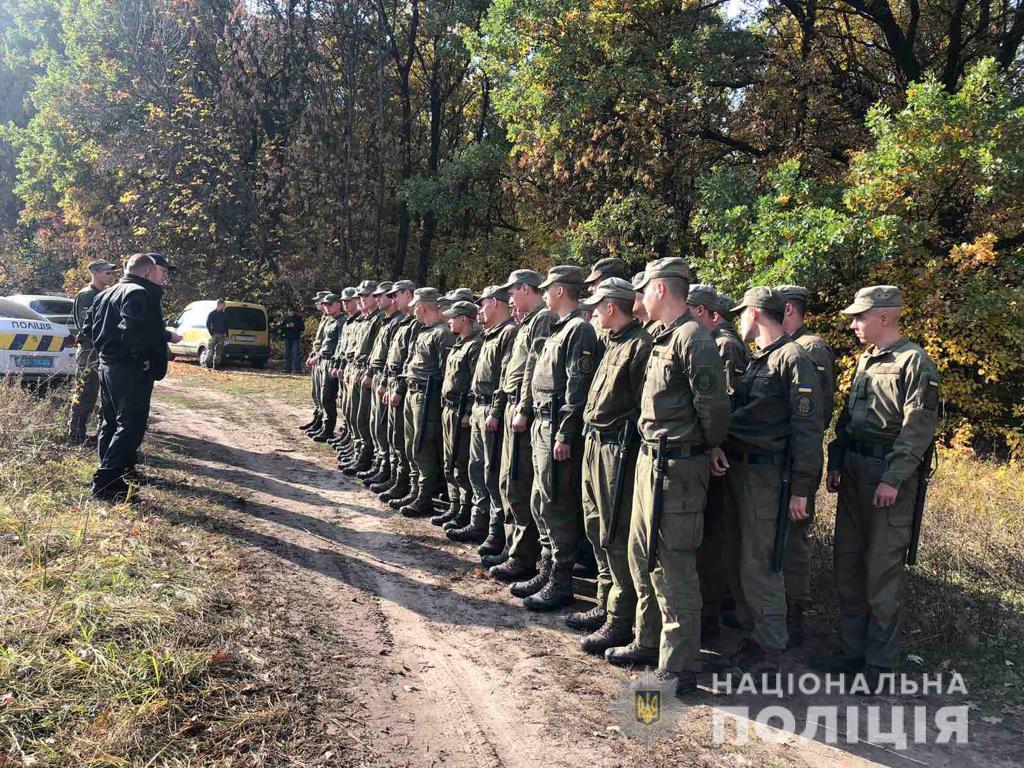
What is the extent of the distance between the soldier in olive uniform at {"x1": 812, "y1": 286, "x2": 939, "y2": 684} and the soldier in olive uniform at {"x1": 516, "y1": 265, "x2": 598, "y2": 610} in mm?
1548

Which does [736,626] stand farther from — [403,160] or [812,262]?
[403,160]

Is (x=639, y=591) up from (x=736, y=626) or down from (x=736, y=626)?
up

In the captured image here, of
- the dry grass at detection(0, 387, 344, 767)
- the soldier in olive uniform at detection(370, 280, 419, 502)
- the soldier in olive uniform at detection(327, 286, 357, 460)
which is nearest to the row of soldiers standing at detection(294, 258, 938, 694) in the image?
the dry grass at detection(0, 387, 344, 767)

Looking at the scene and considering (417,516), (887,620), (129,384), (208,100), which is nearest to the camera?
(887,620)

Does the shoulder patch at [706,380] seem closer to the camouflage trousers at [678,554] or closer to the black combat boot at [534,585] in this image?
the camouflage trousers at [678,554]

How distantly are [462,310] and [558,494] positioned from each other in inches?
95.4

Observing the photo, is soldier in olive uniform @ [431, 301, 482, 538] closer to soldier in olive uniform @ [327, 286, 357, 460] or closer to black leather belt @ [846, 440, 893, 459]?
soldier in olive uniform @ [327, 286, 357, 460]

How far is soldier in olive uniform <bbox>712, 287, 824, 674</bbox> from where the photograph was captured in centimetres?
385

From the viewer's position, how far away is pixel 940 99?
331 inches

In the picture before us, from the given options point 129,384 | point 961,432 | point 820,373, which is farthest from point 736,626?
point 961,432

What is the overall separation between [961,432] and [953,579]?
533 centimetres

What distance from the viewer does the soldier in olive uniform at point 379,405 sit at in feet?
24.9

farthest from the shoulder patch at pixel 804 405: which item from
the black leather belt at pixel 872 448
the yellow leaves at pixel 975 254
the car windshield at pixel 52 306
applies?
the car windshield at pixel 52 306

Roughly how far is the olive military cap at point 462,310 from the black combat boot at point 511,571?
7.65 ft
